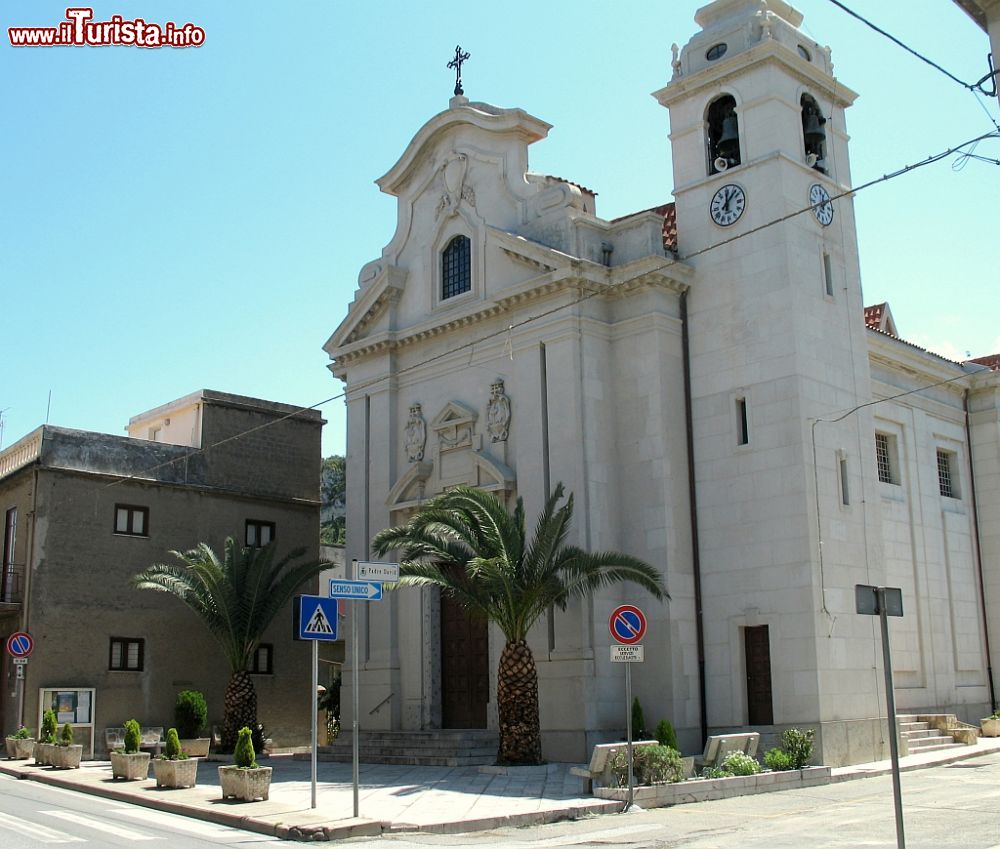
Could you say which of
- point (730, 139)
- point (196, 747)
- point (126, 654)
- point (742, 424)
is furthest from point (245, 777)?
point (730, 139)

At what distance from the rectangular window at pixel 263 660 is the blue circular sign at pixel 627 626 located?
18.0 m

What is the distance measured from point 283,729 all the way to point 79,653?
6341 millimetres

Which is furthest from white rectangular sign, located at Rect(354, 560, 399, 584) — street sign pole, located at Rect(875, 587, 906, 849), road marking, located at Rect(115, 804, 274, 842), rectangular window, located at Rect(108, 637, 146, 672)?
rectangular window, located at Rect(108, 637, 146, 672)

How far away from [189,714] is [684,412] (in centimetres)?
1404

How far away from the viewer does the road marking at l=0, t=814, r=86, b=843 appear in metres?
13.4

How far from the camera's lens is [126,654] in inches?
1173

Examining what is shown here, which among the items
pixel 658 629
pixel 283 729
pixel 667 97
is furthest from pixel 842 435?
pixel 283 729

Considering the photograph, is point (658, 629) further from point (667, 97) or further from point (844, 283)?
point (667, 97)

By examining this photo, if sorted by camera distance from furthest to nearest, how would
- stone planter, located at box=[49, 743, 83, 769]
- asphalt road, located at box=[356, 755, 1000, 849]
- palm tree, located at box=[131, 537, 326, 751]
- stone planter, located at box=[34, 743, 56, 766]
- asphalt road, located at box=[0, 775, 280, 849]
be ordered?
palm tree, located at box=[131, 537, 326, 751] → stone planter, located at box=[34, 743, 56, 766] → stone planter, located at box=[49, 743, 83, 769] → asphalt road, located at box=[0, 775, 280, 849] → asphalt road, located at box=[356, 755, 1000, 849]

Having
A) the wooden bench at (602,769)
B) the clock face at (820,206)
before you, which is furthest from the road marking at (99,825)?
the clock face at (820,206)

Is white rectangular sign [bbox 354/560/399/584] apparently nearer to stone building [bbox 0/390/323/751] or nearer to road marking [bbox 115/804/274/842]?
road marking [bbox 115/804/274/842]

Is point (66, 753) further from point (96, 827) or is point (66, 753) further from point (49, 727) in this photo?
point (96, 827)

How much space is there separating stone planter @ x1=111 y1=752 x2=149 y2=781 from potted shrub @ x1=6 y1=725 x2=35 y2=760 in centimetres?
583

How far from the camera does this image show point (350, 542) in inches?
1145
